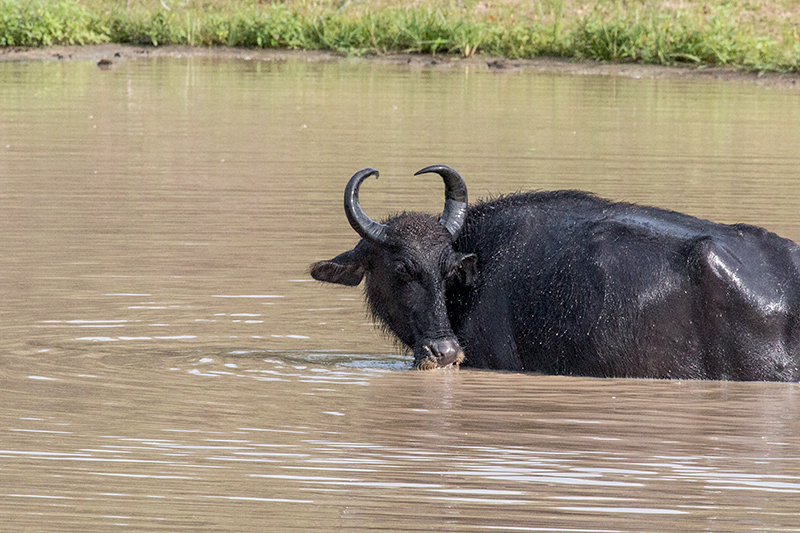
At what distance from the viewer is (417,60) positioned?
31.5 metres

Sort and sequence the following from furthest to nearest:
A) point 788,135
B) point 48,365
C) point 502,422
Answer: point 788,135
point 48,365
point 502,422

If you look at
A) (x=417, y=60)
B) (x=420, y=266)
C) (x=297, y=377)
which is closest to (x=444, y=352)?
(x=420, y=266)

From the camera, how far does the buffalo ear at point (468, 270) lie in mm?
8227

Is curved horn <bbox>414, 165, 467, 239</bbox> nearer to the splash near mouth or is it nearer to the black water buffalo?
the black water buffalo

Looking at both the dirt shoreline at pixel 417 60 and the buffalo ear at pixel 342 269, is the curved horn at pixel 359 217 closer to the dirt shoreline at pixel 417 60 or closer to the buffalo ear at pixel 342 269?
the buffalo ear at pixel 342 269

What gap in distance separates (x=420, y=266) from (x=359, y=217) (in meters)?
0.46

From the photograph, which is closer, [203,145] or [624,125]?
[203,145]

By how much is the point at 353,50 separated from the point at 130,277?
22.0 meters

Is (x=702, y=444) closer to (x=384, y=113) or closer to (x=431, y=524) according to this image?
(x=431, y=524)

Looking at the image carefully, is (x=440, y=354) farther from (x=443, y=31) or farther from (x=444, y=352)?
(x=443, y=31)

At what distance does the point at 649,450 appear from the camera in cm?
650

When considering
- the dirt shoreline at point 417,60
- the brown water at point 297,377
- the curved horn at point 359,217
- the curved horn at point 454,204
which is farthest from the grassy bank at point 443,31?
the curved horn at point 359,217

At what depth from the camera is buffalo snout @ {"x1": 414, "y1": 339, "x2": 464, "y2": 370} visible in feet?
26.1

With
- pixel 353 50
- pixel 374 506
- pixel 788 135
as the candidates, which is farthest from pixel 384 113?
pixel 374 506
